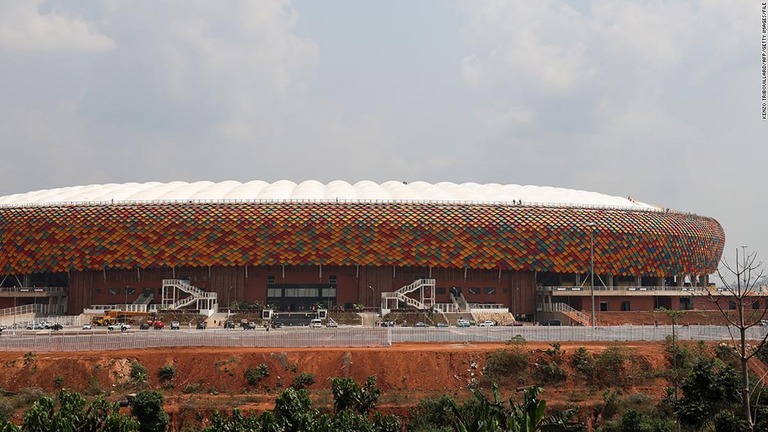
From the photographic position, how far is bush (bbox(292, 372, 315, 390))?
168 ft

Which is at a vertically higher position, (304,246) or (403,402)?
(304,246)

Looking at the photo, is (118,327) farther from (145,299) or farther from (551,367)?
(551,367)

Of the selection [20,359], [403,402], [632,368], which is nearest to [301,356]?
[403,402]

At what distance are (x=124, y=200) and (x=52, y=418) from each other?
2329 inches

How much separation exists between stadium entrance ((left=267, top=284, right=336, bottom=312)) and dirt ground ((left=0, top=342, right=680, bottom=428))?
34826 mm

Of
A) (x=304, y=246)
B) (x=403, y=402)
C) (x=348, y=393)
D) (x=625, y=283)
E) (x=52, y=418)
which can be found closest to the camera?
(x=52, y=418)

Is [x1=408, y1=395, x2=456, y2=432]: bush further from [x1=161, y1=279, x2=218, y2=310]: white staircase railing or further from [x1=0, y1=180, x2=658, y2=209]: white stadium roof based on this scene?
[x1=0, y1=180, x2=658, y2=209]: white stadium roof

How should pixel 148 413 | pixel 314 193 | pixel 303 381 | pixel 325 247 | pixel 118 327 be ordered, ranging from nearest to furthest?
pixel 148 413, pixel 303 381, pixel 118 327, pixel 325 247, pixel 314 193

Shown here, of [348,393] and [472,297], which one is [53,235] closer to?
[472,297]

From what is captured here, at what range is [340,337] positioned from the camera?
56906 millimetres

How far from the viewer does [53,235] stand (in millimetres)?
88875

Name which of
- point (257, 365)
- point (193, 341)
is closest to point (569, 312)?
point (257, 365)

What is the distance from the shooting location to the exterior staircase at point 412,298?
285ft

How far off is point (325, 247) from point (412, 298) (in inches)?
418
